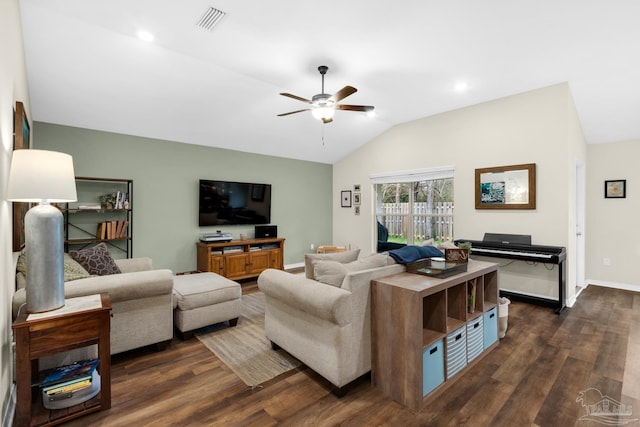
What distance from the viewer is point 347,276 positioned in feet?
6.54

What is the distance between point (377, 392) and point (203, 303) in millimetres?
1792

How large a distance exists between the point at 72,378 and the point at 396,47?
12.3 feet

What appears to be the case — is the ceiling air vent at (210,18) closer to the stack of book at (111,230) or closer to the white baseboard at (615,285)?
the stack of book at (111,230)

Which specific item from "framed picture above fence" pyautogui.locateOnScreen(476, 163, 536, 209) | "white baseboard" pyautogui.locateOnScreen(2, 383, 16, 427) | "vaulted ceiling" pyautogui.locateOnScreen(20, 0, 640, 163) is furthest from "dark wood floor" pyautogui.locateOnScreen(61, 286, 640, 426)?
"vaulted ceiling" pyautogui.locateOnScreen(20, 0, 640, 163)

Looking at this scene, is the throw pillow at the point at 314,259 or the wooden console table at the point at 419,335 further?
the throw pillow at the point at 314,259

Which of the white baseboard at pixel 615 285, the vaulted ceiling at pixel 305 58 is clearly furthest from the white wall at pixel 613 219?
the vaulted ceiling at pixel 305 58

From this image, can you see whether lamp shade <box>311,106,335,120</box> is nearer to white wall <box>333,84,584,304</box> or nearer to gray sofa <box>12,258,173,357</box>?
gray sofa <box>12,258,173,357</box>

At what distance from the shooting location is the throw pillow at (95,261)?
2756 millimetres

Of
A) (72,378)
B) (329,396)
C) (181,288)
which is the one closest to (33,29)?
(181,288)

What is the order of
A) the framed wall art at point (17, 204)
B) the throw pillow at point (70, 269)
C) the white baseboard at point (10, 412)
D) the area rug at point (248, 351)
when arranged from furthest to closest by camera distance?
the area rug at point (248, 351)
the throw pillow at point (70, 269)
the framed wall art at point (17, 204)
the white baseboard at point (10, 412)

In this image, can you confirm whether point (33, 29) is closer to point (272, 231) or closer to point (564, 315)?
point (272, 231)

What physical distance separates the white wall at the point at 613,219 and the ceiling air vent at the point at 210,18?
19.0ft

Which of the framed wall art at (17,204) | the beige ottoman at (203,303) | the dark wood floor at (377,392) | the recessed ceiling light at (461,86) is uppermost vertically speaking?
the recessed ceiling light at (461,86)

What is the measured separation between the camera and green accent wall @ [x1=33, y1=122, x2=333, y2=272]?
→ 13.3 ft
